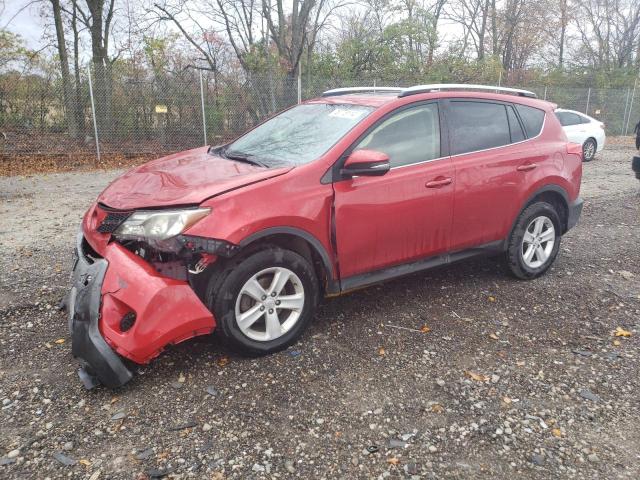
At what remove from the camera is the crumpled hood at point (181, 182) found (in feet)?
10.0

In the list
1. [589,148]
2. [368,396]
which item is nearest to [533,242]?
[368,396]

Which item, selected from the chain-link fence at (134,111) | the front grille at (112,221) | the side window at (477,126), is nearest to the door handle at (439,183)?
the side window at (477,126)

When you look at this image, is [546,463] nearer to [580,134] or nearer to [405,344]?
[405,344]

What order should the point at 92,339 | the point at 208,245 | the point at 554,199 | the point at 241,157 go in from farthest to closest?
the point at 554,199 < the point at 241,157 < the point at 208,245 < the point at 92,339

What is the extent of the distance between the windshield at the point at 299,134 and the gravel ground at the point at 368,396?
1.32 meters

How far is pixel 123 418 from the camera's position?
2.72 meters

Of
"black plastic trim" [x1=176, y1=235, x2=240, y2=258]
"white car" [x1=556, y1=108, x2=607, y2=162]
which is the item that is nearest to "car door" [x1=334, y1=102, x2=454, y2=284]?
"black plastic trim" [x1=176, y1=235, x2=240, y2=258]

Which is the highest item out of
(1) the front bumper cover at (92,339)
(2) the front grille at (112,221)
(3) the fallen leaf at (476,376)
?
(2) the front grille at (112,221)

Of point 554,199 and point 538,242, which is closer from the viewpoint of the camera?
point 538,242

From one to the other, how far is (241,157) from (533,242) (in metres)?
2.84

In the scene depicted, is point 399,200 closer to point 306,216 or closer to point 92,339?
point 306,216

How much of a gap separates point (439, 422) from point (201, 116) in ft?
38.4

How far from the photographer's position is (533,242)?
4723mm

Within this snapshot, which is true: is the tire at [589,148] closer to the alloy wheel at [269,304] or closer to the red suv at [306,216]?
the red suv at [306,216]
